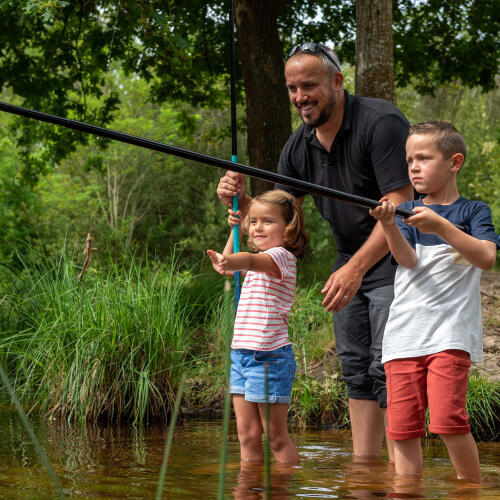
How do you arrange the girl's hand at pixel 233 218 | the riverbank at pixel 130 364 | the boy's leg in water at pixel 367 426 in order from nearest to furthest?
the girl's hand at pixel 233 218, the boy's leg in water at pixel 367 426, the riverbank at pixel 130 364

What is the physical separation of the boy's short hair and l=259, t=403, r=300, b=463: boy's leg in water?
1.36m

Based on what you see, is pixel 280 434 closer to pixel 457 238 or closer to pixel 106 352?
pixel 457 238

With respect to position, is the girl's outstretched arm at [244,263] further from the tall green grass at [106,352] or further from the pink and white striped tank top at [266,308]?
the tall green grass at [106,352]

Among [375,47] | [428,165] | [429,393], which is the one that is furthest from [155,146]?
[375,47]

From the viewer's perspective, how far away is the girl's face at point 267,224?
3.62 m

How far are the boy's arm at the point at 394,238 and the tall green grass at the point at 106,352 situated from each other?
266 cm

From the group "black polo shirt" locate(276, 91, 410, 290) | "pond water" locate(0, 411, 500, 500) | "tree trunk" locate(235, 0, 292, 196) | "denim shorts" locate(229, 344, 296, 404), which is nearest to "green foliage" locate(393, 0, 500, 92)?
"tree trunk" locate(235, 0, 292, 196)

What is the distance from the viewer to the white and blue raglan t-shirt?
114 inches

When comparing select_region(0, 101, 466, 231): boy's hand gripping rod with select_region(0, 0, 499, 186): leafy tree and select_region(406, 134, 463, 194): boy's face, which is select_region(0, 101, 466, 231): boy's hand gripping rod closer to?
select_region(406, 134, 463, 194): boy's face

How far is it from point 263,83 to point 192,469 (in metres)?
6.87

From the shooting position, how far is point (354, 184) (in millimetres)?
3518

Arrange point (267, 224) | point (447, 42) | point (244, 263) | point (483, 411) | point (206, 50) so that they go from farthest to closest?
point (447, 42) → point (206, 50) → point (483, 411) → point (267, 224) → point (244, 263)

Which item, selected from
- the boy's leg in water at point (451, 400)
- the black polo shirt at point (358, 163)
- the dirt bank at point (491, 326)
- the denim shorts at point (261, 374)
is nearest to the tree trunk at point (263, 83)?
the dirt bank at point (491, 326)

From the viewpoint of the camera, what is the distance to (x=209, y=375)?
6.21 meters
